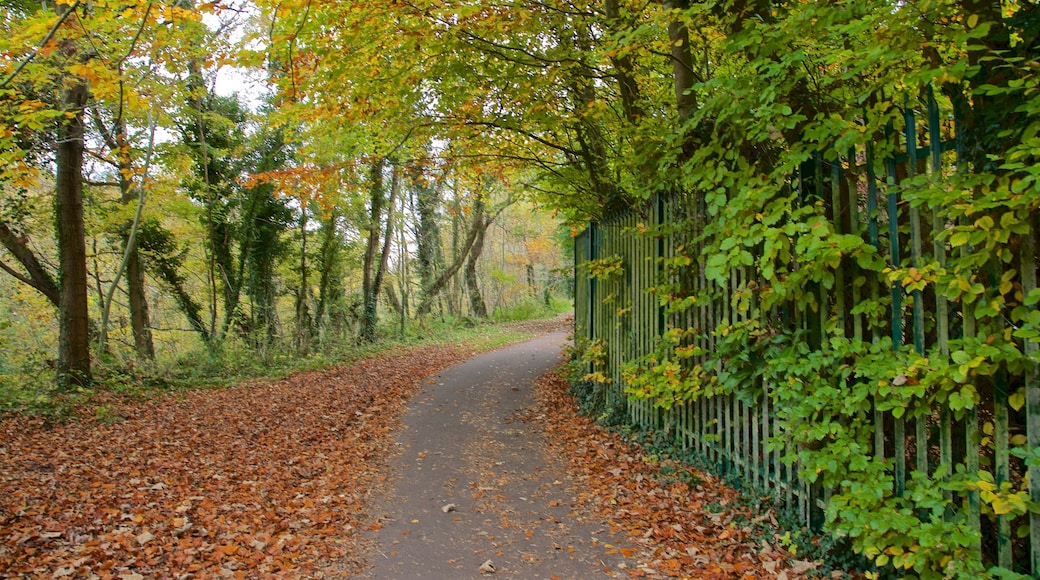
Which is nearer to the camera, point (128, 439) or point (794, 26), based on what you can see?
point (794, 26)

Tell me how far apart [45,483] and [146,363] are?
24.4ft

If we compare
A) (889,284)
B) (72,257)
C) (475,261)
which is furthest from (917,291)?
(475,261)

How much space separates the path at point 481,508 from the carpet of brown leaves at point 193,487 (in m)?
0.38

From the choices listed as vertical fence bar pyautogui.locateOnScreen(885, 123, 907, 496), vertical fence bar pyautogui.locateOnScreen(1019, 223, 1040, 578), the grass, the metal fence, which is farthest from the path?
the grass

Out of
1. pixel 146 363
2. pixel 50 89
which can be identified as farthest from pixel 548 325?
pixel 50 89

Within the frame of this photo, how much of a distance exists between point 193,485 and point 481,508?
3.15 m

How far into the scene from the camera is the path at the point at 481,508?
4.39m

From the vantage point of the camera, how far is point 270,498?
590 centimetres

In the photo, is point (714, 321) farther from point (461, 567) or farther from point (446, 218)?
point (446, 218)

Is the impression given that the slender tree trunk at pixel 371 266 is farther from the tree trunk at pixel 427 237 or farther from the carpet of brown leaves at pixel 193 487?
the carpet of brown leaves at pixel 193 487

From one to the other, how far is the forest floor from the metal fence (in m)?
0.47

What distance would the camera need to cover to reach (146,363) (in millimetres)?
12695

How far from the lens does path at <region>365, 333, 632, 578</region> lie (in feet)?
14.4

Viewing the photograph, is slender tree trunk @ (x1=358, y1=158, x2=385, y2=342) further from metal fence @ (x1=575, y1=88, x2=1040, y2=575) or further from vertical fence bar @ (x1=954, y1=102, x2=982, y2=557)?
vertical fence bar @ (x1=954, y1=102, x2=982, y2=557)
